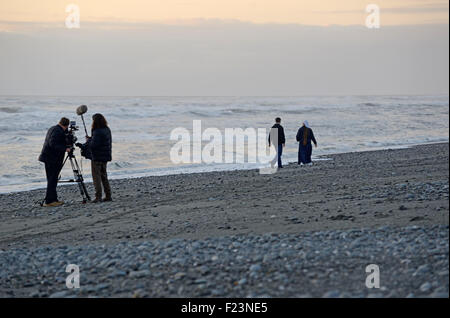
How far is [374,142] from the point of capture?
31.0 metres

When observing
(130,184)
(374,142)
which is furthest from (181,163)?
(374,142)

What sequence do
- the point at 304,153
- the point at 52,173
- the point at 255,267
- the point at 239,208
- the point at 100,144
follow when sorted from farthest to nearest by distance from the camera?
1. the point at 304,153
2. the point at 52,173
3. the point at 100,144
4. the point at 239,208
5. the point at 255,267

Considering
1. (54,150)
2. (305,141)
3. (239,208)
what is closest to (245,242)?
(239,208)

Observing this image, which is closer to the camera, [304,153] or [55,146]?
[55,146]

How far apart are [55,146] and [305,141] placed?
9.63m

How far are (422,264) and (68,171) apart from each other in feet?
55.8

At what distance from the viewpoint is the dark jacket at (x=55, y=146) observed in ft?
39.8

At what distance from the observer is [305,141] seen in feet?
63.5

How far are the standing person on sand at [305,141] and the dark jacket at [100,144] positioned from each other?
8529 mm

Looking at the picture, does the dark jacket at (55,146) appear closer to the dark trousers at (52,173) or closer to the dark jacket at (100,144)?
the dark trousers at (52,173)

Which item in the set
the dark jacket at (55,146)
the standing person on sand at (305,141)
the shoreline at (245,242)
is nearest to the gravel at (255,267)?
the shoreline at (245,242)

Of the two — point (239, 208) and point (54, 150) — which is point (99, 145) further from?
point (239, 208)

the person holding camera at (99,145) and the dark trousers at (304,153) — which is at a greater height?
the person holding camera at (99,145)

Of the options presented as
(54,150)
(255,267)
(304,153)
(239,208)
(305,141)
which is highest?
(54,150)
